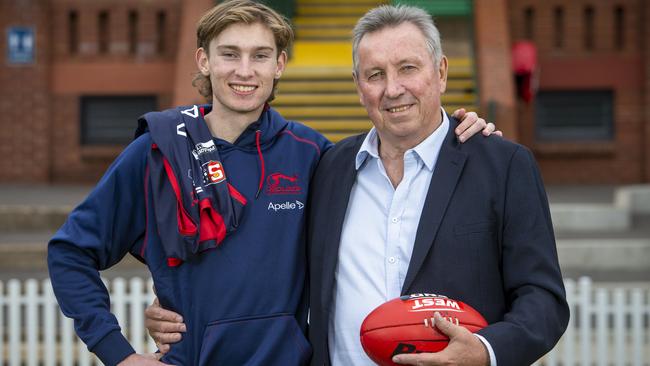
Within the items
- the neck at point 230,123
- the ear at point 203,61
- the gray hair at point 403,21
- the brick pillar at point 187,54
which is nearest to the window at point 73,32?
the brick pillar at point 187,54

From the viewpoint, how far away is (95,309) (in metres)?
3.54

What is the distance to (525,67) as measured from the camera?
15500mm

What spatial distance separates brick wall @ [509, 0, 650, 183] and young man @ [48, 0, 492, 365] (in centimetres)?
1313

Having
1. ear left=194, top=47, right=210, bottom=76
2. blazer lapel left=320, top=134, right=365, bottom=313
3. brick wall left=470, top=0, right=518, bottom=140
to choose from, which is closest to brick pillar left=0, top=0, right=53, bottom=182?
brick wall left=470, top=0, right=518, bottom=140

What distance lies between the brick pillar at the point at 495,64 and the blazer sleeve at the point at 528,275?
997 centimetres

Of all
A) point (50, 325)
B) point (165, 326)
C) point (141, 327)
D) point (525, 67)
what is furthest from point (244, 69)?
point (525, 67)

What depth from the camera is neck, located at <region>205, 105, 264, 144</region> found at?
12.2ft

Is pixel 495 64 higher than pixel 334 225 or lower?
higher

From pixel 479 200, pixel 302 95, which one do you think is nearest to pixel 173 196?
pixel 479 200

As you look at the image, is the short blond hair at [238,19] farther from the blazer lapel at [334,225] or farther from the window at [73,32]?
the window at [73,32]

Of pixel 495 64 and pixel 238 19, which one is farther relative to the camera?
pixel 495 64

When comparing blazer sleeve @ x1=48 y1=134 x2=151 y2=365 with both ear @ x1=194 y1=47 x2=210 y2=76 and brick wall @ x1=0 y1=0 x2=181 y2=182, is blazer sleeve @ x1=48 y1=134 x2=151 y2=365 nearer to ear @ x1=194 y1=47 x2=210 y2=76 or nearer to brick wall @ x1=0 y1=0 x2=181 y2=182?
ear @ x1=194 y1=47 x2=210 y2=76

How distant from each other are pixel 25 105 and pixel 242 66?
13645 mm

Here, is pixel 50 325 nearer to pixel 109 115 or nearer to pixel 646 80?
pixel 109 115
